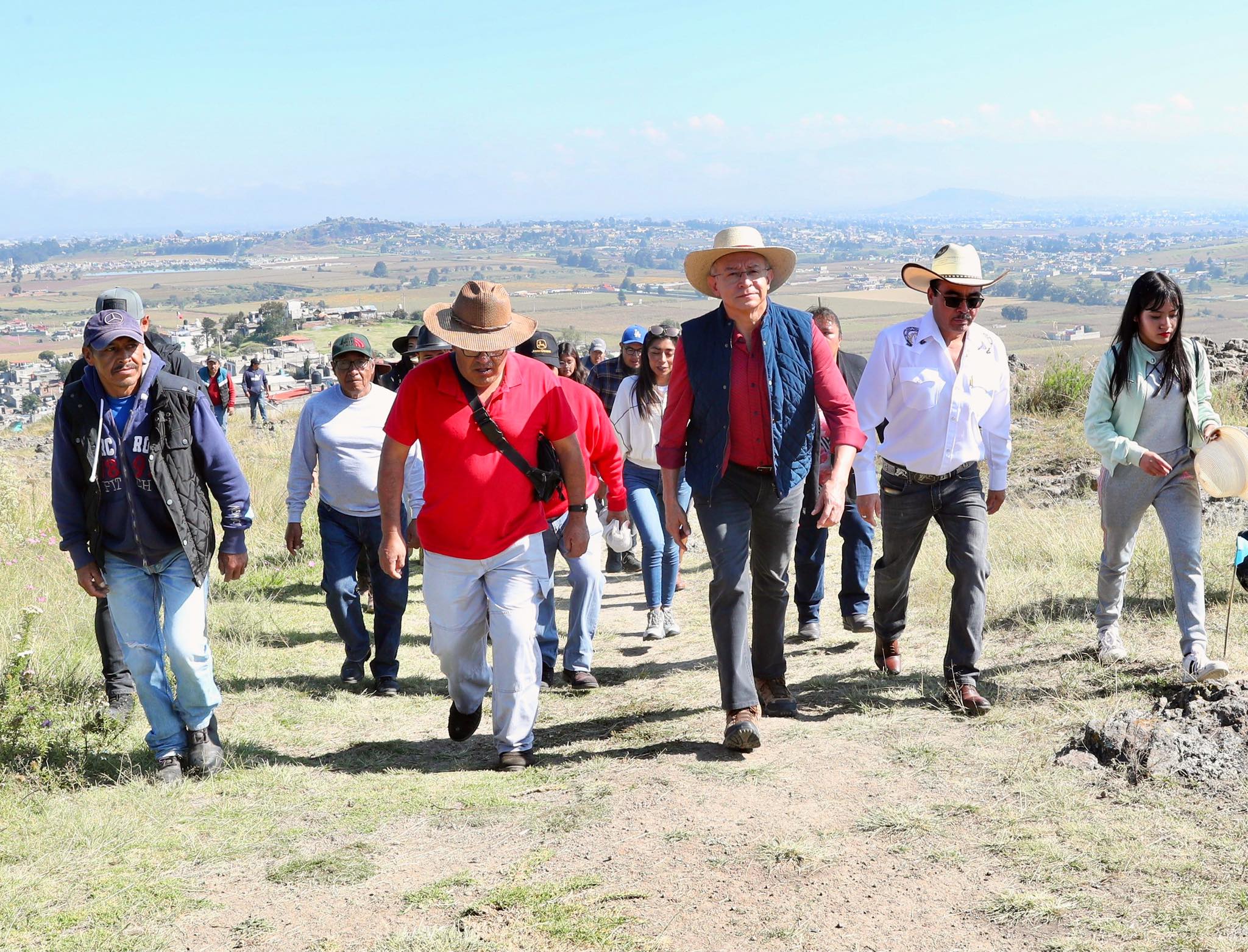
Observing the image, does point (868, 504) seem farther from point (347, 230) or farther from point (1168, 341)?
point (347, 230)

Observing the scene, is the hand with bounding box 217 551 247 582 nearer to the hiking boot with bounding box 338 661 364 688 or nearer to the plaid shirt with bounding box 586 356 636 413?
the hiking boot with bounding box 338 661 364 688

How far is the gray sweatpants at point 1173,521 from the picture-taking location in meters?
5.36

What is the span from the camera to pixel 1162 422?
5480 millimetres

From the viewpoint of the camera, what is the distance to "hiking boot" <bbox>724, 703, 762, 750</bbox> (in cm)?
486

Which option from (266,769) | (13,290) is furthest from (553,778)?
(13,290)

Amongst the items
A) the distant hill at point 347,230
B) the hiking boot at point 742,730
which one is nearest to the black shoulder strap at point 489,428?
the hiking boot at point 742,730

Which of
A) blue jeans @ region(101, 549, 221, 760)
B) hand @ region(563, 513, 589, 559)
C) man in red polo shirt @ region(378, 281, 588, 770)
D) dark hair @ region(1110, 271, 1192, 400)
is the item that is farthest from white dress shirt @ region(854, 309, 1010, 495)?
blue jeans @ region(101, 549, 221, 760)

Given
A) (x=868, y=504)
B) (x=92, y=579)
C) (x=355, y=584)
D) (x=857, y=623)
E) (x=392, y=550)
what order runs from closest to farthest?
1. (x=92, y=579)
2. (x=392, y=550)
3. (x=868, y=504)
4. (x=355, y=584)
5. (x=857, y=623)

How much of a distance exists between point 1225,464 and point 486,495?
10.9 feet

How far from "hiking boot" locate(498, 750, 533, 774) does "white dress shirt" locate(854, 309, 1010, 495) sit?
1.98 metres

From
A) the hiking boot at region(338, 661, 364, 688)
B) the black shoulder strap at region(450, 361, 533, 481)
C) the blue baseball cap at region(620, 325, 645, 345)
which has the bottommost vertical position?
the hiking boot at region(338, 661, 364, 688)

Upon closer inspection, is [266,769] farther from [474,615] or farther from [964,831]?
[964,831]

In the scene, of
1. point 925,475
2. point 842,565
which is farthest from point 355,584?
point 925,475

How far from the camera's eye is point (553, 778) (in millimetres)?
4945
